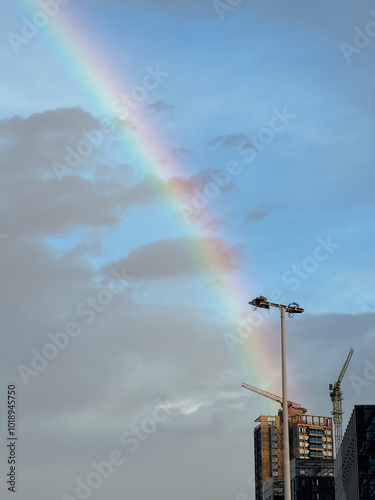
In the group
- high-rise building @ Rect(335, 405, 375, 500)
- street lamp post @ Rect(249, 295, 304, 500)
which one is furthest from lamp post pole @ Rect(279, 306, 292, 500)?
high-rise building @ Rect(335, 405, 375, 500)

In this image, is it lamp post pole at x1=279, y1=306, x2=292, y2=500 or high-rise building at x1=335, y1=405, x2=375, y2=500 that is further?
high-rise building at x1=335, y1=405, x2=375, y2=500

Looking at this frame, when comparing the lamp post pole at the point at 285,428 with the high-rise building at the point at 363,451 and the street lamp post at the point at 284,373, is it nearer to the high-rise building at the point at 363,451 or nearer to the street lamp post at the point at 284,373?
the street lamp post at the point at 284,373

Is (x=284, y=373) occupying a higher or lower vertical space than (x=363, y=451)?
lower

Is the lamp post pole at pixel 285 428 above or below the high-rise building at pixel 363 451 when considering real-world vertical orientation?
below

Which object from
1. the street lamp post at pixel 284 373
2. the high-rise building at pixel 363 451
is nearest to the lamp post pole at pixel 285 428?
the street lamp post at pixel 284 373

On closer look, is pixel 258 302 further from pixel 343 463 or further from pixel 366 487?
pixel 343 463

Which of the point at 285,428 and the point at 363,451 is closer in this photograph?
the point at 285,428

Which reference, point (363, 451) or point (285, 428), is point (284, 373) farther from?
point (363, 451)

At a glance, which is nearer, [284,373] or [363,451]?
[284,373]

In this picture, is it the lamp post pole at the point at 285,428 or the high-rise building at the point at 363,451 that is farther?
the high-rise building at the point at 363,451

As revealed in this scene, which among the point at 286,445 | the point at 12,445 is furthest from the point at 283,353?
the point at 12,445

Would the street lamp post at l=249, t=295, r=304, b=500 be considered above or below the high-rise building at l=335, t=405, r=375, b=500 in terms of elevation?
below

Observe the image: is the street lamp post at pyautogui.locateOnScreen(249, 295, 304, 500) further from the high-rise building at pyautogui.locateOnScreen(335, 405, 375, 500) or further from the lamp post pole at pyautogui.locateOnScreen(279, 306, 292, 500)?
the high-rise building at pyautogui.locateOnScreen(335, 405, 375, 500)

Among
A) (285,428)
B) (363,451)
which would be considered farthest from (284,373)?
(363,451)
